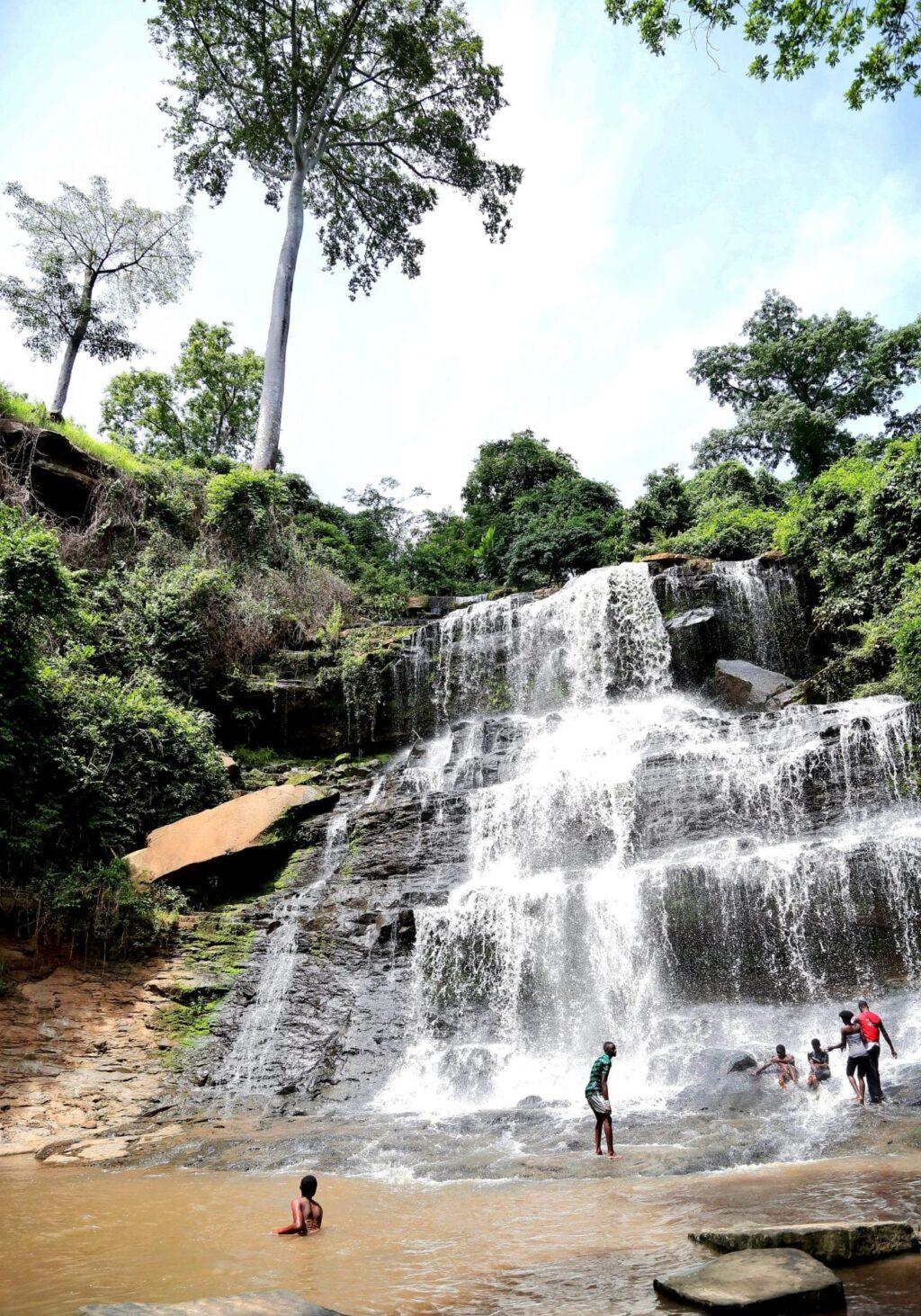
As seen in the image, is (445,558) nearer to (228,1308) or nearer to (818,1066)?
(818,1066)

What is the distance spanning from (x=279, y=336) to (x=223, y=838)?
19387 millimetres

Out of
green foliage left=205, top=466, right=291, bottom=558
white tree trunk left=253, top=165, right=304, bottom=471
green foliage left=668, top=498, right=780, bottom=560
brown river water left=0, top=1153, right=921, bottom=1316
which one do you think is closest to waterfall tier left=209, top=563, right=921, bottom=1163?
brown river water left=0, top=1153, right=921, bottom=1316

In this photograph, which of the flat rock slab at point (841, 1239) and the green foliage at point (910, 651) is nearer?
the flat rock slab at point (841, 1239)

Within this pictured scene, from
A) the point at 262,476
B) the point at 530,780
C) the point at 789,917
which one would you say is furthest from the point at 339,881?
the point at 262,476

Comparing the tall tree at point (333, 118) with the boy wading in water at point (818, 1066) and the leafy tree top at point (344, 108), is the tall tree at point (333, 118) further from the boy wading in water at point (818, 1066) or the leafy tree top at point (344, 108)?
the boy wading in water at point (818, 1066)

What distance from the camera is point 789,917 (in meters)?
11.0

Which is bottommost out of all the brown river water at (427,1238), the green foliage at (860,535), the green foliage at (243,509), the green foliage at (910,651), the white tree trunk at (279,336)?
the brown river water at (427,1238)

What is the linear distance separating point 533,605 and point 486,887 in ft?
35.5

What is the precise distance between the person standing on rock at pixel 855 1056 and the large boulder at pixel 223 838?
9.98 m

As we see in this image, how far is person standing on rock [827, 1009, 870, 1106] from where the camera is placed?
8398mm

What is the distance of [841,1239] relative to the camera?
13.5 feet

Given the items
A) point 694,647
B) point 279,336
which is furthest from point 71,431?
point 694,647

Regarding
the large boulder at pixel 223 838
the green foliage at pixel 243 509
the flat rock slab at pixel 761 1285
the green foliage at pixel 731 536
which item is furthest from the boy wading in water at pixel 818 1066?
the green foliage at pixel 243 509

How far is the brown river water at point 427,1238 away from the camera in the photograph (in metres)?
4.29
